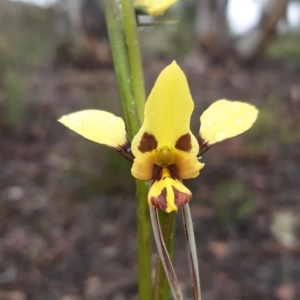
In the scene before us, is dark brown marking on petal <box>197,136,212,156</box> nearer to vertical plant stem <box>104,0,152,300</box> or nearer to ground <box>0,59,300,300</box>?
vertical plant stem <box>104,0,152,300</box>

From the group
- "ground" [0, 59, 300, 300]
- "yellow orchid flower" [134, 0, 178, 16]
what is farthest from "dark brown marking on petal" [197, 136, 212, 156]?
"ground" [0, 59, 300, 300]

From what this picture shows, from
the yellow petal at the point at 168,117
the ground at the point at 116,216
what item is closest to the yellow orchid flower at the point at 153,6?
the yellow petal at the point at 168,117

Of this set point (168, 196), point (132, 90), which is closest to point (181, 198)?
point (168, 196)

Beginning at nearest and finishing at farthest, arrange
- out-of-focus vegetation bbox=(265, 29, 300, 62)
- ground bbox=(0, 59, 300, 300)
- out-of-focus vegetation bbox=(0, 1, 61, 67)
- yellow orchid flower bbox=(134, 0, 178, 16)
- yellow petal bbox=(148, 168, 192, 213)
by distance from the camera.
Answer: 1. yellow petal bbox=(148, 168, 192, 213)
2. yellow orchid flower bbox=(134, 0, 178, 16)
3. ground bbox=(0, 59, 300, 300)
4. out-of-focus vegetation bbox=(0, 1, 61, 67)
5. out-of-focus vegetation bbox=(265, 29, 300, 62)

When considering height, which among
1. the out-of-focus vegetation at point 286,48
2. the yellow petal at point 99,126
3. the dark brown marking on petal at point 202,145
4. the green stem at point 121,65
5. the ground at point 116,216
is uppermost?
the out-of-focus vegetation at point 286,48

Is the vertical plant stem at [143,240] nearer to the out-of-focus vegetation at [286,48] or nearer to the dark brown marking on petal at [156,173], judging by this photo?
the dark brown marking on petal at [156,173]

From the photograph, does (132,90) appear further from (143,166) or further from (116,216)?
(116,216)

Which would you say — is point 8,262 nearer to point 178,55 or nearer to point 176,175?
point 176,175

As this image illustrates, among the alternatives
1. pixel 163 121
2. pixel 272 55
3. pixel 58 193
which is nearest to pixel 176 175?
pixel 163 121
